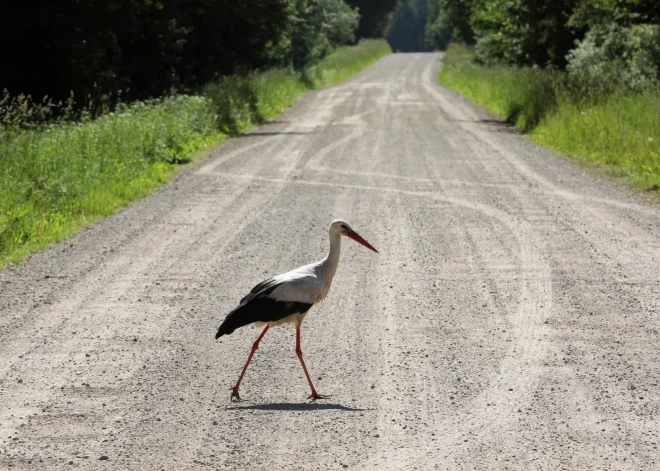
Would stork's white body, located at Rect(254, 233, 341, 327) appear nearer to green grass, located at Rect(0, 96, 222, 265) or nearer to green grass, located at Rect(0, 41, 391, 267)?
green grass, located at Rect(0, 41, 391, 267)

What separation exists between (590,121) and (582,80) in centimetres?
587

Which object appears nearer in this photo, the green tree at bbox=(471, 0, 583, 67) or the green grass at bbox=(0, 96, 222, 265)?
the green grass at bbox=(0, 96, 222, 265)

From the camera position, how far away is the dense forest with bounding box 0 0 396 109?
2600 centimetres

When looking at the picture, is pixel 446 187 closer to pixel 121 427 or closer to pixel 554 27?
pixel 121 427

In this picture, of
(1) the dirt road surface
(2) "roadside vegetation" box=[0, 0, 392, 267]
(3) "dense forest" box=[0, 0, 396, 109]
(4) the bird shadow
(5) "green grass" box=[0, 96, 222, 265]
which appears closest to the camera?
(1) the dirt road surface

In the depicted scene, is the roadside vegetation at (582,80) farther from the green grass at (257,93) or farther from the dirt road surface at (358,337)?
the green grass at (257,93)

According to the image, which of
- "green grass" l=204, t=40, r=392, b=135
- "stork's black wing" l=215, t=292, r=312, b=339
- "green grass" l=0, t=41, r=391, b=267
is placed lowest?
"green grass" l=204, t=40, r=392, b=135

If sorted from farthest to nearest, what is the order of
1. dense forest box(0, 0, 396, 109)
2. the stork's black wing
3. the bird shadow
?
dense forest box(0, 0, 396, 109) < the stork's black wing < the bird shadow

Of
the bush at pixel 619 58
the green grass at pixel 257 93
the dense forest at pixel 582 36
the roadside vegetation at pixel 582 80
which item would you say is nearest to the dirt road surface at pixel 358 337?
the roadside vegetation at pixel 582 80

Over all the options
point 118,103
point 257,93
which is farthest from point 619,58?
point 118,103

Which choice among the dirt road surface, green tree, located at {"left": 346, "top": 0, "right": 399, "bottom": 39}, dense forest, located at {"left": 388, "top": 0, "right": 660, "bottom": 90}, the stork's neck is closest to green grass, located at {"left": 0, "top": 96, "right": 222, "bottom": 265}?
the dirt road surface

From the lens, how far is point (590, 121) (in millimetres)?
22781

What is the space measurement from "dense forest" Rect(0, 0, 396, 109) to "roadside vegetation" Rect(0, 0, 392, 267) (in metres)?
0.05

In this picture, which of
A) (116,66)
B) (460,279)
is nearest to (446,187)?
(460,279)
